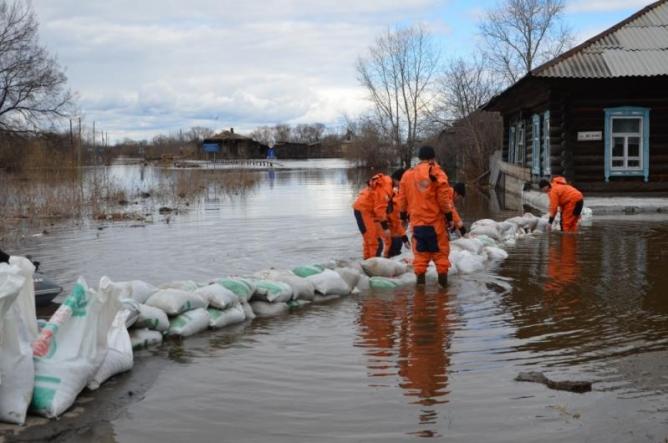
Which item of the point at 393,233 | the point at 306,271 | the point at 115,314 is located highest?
the point at 393,233

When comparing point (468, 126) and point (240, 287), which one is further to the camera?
point (468, 126)

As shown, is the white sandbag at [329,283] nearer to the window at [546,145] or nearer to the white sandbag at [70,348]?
the white sandbag at [70,348]

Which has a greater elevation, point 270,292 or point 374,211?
point 374,211

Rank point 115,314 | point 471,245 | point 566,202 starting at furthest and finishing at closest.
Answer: point 566,202 → point 471,245 → point 115,314

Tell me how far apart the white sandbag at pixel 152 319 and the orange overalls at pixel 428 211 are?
313cm

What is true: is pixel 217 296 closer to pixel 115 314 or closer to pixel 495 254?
pixel 115 314

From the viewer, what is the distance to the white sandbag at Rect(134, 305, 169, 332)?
19.7ft

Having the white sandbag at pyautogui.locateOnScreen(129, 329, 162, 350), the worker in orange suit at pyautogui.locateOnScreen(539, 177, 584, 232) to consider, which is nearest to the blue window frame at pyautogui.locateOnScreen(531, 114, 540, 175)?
the worker in orange suit at pyautogui.locateOnScreen(539, 177, 584, 232)

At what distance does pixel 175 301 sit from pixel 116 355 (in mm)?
1268

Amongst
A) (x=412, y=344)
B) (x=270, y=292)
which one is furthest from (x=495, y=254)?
(x=412, y=344)

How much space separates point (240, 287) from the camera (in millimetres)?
7012

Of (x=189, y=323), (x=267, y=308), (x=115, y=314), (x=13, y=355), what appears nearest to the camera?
(x=13, y=355)

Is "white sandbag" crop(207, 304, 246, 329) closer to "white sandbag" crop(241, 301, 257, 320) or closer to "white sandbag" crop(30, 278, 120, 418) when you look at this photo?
"white sandbag" crop(241, 301, 257, 320)

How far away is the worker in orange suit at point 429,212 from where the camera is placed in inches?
320
